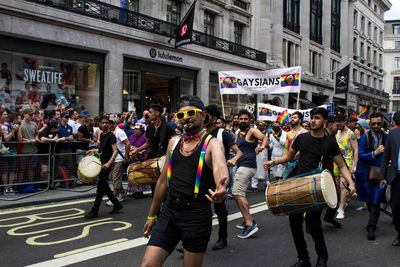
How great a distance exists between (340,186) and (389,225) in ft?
3.58

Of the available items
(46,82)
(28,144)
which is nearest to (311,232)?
(28,144)

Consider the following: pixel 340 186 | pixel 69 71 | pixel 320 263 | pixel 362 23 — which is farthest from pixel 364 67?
pixel 320 263

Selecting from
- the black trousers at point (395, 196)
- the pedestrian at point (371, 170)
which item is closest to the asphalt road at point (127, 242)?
the pedestrian at point (371, 170)

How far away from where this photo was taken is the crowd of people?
300cm

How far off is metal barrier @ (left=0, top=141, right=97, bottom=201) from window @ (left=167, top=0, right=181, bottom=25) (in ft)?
42.3

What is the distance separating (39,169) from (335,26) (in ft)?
137

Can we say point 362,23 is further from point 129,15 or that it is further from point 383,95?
point 129,15

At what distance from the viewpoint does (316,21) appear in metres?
39.2

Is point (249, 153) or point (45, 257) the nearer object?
point (45, 257)

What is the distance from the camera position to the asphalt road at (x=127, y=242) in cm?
464

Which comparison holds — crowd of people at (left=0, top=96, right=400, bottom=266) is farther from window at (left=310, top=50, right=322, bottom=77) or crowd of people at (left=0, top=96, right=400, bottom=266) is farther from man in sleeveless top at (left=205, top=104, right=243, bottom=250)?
window at (left=310, top=50, right=322, bottom=77)

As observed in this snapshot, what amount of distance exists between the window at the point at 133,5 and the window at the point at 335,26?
3008cm

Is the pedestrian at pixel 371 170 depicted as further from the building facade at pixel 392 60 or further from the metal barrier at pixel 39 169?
the building facade at pixel 392 60

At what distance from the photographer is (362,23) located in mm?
52031
